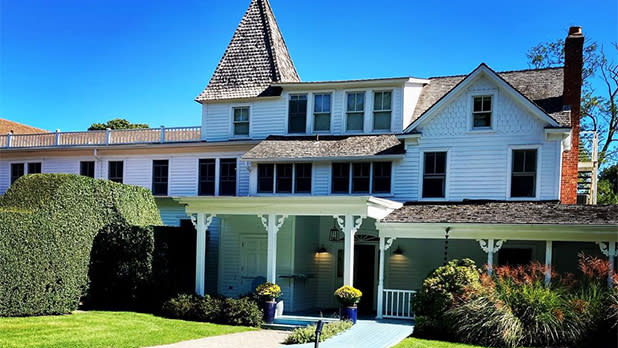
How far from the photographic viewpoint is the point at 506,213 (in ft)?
60.4

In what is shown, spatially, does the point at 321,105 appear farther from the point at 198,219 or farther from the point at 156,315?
the point at 156,315

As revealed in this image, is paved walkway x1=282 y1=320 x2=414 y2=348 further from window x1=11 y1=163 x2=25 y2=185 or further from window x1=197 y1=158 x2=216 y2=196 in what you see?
window x1=11 y1=163 x2=25 y2=185

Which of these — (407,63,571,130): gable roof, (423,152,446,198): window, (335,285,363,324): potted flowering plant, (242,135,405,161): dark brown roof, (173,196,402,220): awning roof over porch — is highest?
(407,63,571,130): gable roof

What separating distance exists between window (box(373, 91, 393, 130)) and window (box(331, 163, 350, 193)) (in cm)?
209

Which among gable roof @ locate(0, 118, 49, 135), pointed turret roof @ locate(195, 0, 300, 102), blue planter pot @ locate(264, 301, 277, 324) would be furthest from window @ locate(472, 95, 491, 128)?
gable roof @ locate(0, 118, 49, 135)

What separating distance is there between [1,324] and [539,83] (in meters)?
19.5

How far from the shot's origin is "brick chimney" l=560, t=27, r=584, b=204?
20.6m

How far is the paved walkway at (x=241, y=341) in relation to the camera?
14500 mm

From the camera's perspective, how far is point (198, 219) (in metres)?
20.4

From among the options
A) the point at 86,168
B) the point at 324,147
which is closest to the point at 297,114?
the point at 324,147

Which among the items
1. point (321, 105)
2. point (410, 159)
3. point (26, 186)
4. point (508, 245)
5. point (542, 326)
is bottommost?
point (542, 326)

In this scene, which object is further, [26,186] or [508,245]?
[508,245]

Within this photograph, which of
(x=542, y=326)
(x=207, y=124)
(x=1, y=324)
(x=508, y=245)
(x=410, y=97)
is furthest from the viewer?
(x=207, y=124)

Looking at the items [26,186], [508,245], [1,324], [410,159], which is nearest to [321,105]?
[410,159]
